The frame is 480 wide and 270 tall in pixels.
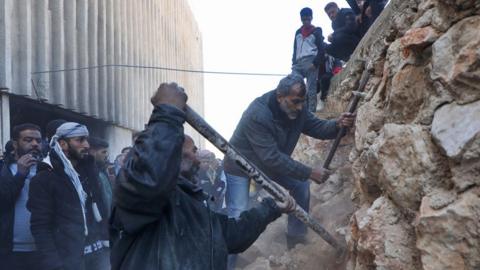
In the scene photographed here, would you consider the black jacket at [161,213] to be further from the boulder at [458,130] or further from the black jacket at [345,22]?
the black jacket at [345,22]

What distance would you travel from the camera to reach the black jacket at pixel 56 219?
4.24 m

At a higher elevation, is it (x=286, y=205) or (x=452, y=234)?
(x=452, y=234)

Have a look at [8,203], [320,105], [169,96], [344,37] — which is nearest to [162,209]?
[169,96]

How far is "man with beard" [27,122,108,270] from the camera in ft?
14.0

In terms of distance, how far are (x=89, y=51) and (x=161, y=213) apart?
24.7 ft

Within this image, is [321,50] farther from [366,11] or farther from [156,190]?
[156,190]

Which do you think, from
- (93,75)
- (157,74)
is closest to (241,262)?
(93,75)

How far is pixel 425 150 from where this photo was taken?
2.77 meters

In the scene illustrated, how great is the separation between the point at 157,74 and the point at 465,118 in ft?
41.4

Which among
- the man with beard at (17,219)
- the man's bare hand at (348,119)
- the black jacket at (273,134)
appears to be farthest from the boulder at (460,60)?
the man with beard at (17,219)

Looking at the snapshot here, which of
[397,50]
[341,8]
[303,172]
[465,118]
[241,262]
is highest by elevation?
[341,8]

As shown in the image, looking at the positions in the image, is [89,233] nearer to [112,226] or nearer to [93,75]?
[112,226]

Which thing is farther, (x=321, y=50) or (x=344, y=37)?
Result: (x=321, y=50)

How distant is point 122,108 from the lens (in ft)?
37.0
